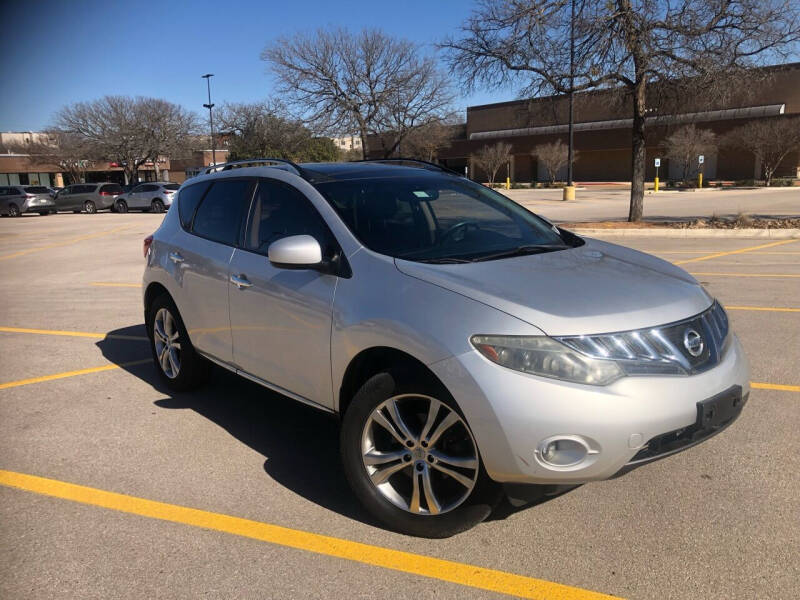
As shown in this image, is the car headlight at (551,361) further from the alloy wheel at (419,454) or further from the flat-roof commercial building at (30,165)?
the flat-roof commercial building at (30,165)

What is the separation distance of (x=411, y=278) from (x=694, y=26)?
14236 millimetres

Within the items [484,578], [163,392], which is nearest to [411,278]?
[484,578]

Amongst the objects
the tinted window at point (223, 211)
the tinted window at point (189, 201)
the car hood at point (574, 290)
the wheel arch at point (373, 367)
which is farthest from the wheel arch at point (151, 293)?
the car hood at point (574, 290)

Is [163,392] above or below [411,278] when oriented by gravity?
below

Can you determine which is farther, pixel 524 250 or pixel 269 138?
pixel 269 138

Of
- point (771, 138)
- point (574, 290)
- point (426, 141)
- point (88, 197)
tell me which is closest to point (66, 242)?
point (574, 290)

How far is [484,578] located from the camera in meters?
2.74

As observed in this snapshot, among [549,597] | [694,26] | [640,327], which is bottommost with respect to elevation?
[549,597]

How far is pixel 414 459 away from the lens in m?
3.00

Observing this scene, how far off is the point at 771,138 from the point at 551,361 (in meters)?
49.4

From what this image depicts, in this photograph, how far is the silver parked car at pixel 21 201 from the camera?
34.6 m

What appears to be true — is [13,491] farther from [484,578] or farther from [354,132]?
[354,132]

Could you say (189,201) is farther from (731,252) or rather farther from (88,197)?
(88,197)

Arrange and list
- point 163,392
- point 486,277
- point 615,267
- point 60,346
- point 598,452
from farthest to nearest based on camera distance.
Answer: point 60,346 < point 163,392 < point 615,267 < point 486,277 < point 598,452
